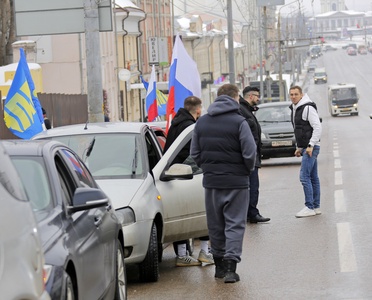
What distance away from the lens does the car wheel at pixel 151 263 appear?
10.4 meters

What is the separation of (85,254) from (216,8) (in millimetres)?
119558

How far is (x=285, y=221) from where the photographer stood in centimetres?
1523

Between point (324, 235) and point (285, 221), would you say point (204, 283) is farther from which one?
point (285, 221)

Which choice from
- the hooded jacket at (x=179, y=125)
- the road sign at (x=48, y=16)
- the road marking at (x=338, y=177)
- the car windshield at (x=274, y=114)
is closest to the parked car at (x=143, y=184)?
the hooded jacket at (x=179, y=125)

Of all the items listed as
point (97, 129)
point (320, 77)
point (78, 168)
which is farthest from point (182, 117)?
point (320, 77)

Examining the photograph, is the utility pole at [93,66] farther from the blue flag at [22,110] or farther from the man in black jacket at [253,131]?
the man in black jacket at [253,131]

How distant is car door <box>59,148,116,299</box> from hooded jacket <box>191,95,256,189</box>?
7.59 feet

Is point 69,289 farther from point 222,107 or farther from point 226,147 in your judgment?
point 222,107

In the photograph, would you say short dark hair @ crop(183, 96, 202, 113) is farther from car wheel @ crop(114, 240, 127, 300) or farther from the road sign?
the road sign

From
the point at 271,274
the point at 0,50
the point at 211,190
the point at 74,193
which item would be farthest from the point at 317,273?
the point at 0,50

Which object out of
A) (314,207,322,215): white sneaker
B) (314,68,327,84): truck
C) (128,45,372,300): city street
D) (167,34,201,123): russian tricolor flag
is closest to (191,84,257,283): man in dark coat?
(128,45,372,300): city street

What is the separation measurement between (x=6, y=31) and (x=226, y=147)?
2892 cm

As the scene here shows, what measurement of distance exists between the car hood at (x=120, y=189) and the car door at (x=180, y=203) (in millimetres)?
573

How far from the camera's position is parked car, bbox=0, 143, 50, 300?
4.67 m
